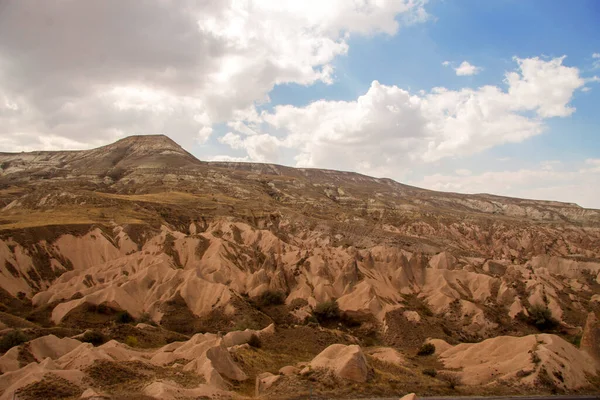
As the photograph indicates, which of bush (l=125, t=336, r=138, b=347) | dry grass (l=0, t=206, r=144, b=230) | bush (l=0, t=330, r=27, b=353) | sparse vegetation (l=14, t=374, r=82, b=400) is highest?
dry grass (l=0, t=206, r=144, b=230)

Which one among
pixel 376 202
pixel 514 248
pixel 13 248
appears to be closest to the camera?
pixel 13 248

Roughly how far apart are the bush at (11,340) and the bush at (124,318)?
13826mm

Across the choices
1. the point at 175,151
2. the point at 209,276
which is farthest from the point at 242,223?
the point at 175,151

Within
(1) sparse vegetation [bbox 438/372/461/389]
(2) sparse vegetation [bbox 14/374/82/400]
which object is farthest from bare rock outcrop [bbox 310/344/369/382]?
(2) sparse vegetation [bbox 14/374/82/400]

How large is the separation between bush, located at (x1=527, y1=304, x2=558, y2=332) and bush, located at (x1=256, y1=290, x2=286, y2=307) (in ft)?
108

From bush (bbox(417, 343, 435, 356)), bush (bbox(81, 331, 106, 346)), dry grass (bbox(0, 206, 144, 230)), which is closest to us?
bush (bbox(81, 331, 106, 346))

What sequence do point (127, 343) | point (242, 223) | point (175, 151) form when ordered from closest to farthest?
1. point (127, 343)
2. point (242, 223)
3. point (175, 151)

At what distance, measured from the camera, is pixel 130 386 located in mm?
24984

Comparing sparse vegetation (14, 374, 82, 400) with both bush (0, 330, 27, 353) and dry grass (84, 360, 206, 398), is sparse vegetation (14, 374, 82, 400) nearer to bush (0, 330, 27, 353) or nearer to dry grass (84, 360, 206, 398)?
dry grass (84, 360, 206, 398)

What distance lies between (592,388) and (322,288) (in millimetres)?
34963

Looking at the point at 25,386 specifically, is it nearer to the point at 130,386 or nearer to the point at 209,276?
the point at 130,386

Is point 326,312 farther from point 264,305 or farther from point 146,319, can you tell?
point 146,319

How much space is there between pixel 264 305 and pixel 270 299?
1246mm

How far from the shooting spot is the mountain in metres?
29.3
